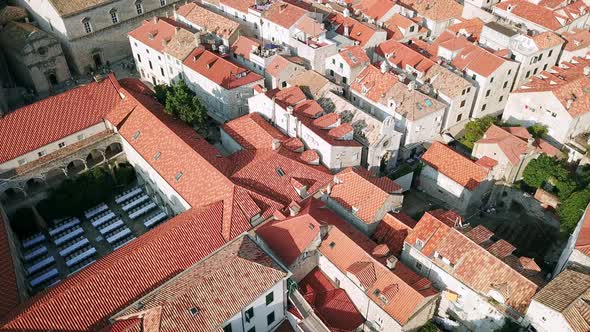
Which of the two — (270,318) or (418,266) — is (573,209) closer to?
(418,266)

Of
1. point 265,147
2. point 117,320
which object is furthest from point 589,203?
point 117,320

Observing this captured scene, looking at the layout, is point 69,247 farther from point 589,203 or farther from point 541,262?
point 589,203

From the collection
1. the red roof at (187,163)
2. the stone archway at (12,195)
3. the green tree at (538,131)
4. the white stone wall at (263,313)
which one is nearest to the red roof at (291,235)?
the red roof at (187,163)

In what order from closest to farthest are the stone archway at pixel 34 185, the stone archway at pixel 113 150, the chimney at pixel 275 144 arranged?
the chimney at pixel 275 144
the stone archway at pixel 34 185
the stone archway at pixel 113 150

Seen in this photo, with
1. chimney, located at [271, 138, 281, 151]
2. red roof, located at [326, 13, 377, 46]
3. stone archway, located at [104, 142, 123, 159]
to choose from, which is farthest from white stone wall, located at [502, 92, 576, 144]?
stone archway, located at [104, 142, 123, 159]

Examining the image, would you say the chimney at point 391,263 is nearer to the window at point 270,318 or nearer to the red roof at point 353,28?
the window at point 270,318

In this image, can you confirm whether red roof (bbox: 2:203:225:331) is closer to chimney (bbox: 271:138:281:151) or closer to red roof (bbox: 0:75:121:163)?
chimney (bbox: 271:138:281:151)
